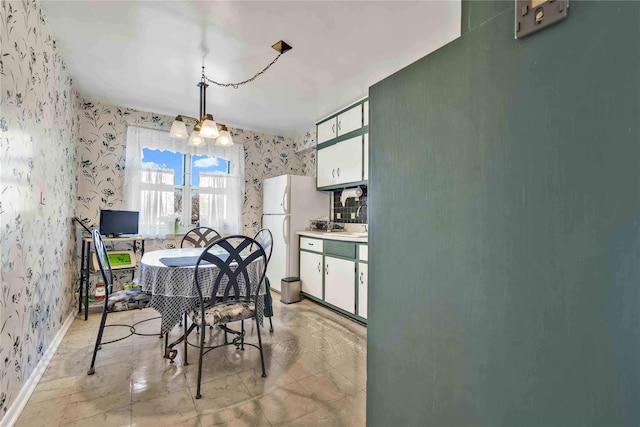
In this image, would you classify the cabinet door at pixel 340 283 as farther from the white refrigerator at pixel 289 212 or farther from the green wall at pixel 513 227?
the green wall at pixel 513 227

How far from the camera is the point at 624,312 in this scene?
468 mm

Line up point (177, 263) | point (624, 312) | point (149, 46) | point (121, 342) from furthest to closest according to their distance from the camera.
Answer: point (121, 342), point (149, 46), point (177, 263), point (624, 312)

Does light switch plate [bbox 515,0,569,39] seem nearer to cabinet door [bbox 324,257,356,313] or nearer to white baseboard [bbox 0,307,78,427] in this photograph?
white baseboard [bbox 0,307,78,427]

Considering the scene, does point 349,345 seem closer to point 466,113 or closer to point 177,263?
point 177,263

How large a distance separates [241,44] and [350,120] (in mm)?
1590

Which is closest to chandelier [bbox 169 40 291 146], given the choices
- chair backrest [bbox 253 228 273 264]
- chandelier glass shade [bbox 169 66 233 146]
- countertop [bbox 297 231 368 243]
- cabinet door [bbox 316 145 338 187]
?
chandelier glass shade [bbox 169 66 233 146]

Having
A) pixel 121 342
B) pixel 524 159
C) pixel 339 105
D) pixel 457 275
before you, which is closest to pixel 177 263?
pixel 121 342

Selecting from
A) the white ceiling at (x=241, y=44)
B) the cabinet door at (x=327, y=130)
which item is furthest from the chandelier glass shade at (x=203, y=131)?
the cabinet door at (x=327, y=130)

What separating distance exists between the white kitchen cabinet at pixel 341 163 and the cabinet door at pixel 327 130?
0.13 m

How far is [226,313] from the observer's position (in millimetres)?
2014

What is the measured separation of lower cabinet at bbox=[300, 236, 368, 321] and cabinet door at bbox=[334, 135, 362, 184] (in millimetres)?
782

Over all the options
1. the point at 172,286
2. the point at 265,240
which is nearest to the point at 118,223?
the point at 265,240

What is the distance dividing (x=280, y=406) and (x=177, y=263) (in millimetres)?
1148

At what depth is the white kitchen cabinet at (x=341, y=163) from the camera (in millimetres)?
3518
